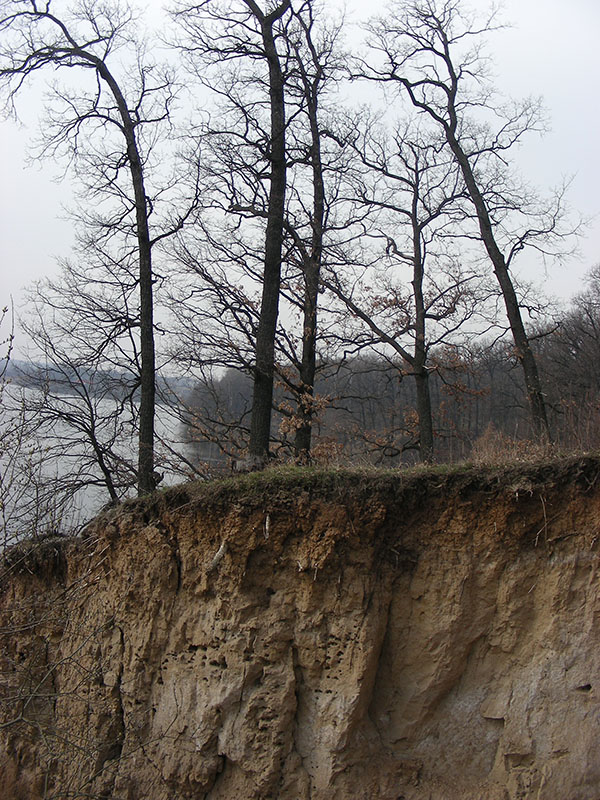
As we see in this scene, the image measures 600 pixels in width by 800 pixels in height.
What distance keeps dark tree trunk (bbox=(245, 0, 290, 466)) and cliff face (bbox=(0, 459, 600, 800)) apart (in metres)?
4.50

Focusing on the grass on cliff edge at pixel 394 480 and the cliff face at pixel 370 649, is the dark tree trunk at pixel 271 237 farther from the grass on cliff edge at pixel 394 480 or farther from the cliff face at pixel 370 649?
the cliff face at pixel 370 649

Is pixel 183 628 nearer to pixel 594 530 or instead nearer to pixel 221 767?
pixel 221 767

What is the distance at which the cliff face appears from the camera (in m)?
5.78

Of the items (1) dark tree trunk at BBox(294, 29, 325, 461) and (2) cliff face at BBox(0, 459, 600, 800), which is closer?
(2) cliff face at BBox(0, 459, 600, 800)

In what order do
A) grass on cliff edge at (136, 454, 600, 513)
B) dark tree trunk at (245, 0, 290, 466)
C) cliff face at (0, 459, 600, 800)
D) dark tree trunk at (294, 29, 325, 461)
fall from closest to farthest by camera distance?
cliff face at (0, 459, 600, 800) → grass on cliff edge at (136, 454, 600, 513) → dark tree trunk at (245, 0, 290, 466) → dark tree trunk at (294, 29, 325, 461)

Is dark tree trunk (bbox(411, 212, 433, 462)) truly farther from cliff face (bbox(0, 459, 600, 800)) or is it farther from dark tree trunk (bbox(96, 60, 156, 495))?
cliff face (bbox(0, 459, 600, 800))

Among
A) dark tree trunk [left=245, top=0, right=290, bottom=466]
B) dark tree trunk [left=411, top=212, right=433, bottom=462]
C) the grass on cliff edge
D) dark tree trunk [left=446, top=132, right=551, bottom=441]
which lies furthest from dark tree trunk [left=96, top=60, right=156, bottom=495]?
dark tree trunk [left=446, top=132, right=551, bottom=441]

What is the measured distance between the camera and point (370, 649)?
5.95 m

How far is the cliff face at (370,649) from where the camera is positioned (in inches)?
227

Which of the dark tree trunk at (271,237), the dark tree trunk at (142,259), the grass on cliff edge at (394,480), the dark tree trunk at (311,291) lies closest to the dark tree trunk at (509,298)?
the dark tree trunk at (311,291)

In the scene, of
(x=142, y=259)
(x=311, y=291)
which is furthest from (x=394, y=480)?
(x=311, y=291)

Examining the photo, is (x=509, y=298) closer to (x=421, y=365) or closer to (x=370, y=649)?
(x=421, y=365)

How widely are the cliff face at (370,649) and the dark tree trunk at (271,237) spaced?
4499mm

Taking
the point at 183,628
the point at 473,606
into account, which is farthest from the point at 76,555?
the point at 473,606
